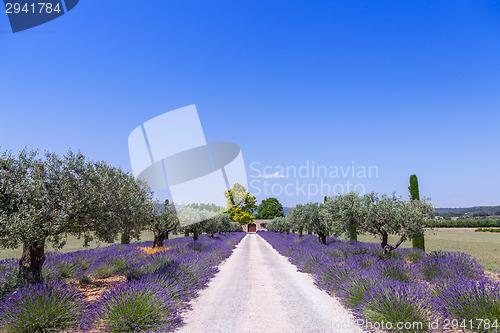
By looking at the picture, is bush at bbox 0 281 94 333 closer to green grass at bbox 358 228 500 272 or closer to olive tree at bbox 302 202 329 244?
green grass at bbox 358 228 500 272

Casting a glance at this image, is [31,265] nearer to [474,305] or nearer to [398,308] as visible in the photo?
[398,308]

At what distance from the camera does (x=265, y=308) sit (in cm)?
842

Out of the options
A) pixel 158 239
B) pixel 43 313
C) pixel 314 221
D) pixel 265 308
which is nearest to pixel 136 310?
pixel 43 313

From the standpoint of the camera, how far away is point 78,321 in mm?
6520

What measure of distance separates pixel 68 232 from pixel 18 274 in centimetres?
272

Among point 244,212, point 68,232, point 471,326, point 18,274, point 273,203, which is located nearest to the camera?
point 471,326

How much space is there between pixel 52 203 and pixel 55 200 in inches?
4.2

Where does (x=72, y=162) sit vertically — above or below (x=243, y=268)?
above

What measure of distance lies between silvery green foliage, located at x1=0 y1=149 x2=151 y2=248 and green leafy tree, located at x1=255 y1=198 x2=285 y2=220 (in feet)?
382

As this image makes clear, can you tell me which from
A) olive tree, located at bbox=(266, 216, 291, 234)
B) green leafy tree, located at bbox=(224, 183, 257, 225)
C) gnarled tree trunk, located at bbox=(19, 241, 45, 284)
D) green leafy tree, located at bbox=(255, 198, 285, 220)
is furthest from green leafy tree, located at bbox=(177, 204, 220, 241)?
green leafy tree, located at bbox=(255, 198, 285, 220)

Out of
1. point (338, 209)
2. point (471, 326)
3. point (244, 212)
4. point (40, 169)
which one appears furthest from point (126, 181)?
point (244, 212)

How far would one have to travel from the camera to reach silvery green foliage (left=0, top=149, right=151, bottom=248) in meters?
7.21

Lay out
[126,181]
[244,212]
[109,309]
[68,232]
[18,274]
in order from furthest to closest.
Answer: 1. [244,212]
2. [126,181]
3. [18,274]
4. [68,232]
5. [109,309]

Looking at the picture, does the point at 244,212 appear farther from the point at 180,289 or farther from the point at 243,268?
the point at 180,289
